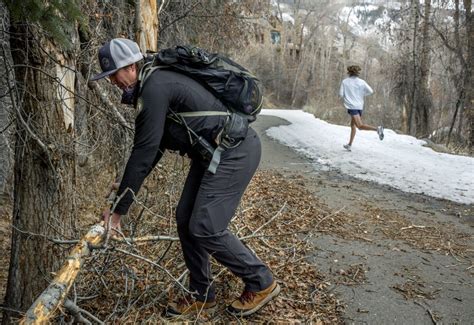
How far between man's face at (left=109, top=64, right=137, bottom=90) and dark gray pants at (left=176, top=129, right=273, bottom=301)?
0.72m

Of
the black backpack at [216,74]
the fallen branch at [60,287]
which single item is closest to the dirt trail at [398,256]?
the black backpack at [216,74]

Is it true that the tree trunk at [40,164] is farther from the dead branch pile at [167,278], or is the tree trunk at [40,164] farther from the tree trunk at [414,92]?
the tree trunk at [414,92]

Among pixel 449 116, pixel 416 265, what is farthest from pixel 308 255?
pixel 449 116

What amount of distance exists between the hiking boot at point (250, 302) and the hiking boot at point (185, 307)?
0.67 feet

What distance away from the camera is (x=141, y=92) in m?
2.68

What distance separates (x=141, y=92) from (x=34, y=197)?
1.55 m

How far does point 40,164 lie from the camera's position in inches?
139

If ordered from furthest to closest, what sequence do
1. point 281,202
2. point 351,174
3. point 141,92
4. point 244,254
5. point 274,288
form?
1. point 351,174
2. point 281,202
3. point 274,288
4. point 244,254
5. point 141,92

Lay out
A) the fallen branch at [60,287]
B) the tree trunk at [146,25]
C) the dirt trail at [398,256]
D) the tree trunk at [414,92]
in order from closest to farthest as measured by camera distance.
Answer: the fallen branch at [60,287] → the dirt trail at [398,256] → the tree trunk at [146,25] → the tree trunk at [414,92]

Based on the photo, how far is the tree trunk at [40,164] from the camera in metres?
3.36

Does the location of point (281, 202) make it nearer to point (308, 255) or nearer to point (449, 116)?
point (308, 255)

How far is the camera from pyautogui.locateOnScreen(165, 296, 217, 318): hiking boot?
3.26 m

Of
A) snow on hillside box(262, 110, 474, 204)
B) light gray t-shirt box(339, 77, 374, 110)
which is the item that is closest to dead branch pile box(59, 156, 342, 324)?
snow on hillside box(262, 110, 474, 204)

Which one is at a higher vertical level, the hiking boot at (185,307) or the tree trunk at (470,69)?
the tree trunk at (470,69)
